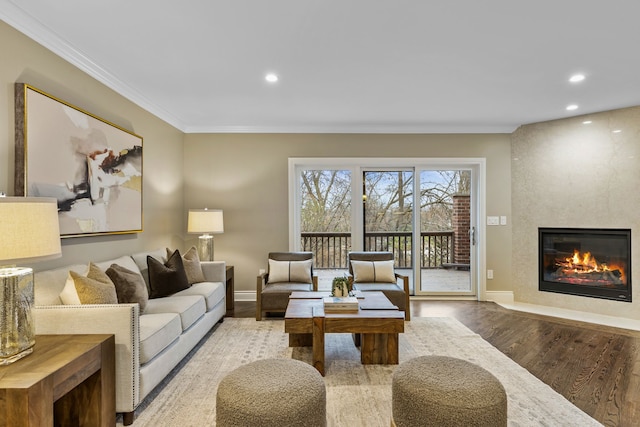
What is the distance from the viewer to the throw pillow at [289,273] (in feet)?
14.5

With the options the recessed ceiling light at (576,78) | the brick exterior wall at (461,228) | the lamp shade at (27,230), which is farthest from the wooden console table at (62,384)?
the brick exterior wall at (461,228)

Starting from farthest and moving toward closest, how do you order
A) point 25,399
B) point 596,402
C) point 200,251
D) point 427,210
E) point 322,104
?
point 427,210
point 200,251
point 322,104
point 596,402
point 25,399

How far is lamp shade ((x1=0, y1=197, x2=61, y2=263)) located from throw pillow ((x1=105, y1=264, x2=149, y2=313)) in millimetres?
1013

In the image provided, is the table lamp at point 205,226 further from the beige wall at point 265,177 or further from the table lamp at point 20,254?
the table lamp at point 20,254

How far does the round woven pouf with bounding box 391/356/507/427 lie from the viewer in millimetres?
1595

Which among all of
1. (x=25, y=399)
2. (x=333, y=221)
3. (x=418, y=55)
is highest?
(x=418, y=55)

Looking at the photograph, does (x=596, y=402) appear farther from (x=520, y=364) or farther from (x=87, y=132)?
(x=87, y=132)

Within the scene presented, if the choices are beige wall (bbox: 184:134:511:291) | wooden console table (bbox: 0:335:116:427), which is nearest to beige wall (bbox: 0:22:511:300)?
beige wall (bbox: 184:134:511:291)

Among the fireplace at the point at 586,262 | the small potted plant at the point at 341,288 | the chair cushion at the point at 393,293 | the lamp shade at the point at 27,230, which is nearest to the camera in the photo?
the lamp shade at the point at 27,230

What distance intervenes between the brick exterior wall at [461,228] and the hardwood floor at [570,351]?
74 cm

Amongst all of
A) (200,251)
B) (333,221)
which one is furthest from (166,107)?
(333,221)

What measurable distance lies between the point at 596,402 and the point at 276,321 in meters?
2.95

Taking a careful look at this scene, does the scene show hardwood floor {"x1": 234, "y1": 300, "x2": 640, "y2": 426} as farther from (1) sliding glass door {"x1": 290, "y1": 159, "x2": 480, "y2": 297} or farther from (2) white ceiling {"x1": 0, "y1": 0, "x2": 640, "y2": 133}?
(2) white ceiling {"x1": 0, "y1": 0, "x2": 640, "y2": 133}

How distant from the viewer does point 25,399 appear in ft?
4.67
